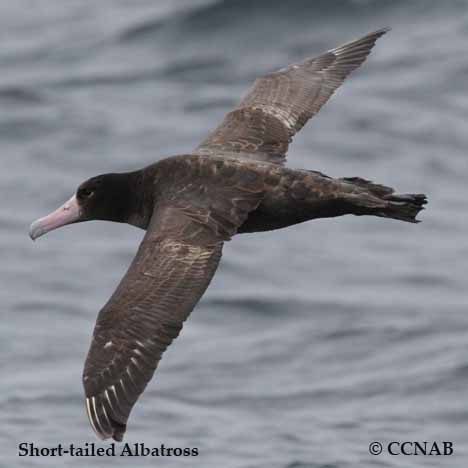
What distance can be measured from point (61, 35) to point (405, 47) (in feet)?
21.2

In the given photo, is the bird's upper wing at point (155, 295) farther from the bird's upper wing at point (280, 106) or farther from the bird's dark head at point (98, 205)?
the bird's upper wing at point (280, 106)

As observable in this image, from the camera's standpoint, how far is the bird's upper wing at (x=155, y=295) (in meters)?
11.5

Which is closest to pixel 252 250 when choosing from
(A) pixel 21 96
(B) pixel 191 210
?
(A) pixel 21 96

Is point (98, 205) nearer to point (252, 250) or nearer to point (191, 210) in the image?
point (191, 210)

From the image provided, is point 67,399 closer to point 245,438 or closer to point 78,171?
point 245,438

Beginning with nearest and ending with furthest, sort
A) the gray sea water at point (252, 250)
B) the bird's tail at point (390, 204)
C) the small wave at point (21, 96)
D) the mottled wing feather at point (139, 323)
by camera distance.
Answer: the mottled wing feather at point (139, 323), the bird's tail at point (390, 204), the gray sea water at point (252, 250), the small wave at point (21, 96)

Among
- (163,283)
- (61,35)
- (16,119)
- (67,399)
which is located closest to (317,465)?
(67,399)

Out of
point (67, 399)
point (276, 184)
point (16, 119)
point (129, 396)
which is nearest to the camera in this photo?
point (129, 396)

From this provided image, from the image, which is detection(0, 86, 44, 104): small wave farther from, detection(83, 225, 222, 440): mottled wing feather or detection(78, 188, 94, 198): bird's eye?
detection(83, 225, 222, 440): mottled wing feather

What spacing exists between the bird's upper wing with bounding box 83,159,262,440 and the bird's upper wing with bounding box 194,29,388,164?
39.6 inches

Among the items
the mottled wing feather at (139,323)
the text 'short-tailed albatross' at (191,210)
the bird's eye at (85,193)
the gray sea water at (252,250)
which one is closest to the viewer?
the mottled wing feather at (139,323)

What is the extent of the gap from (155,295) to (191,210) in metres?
1.13

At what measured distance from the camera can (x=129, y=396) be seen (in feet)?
37.8

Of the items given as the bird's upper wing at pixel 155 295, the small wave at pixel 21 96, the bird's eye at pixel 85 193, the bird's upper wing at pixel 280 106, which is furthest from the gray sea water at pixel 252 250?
the bird's upper wing at pixel 155 295
